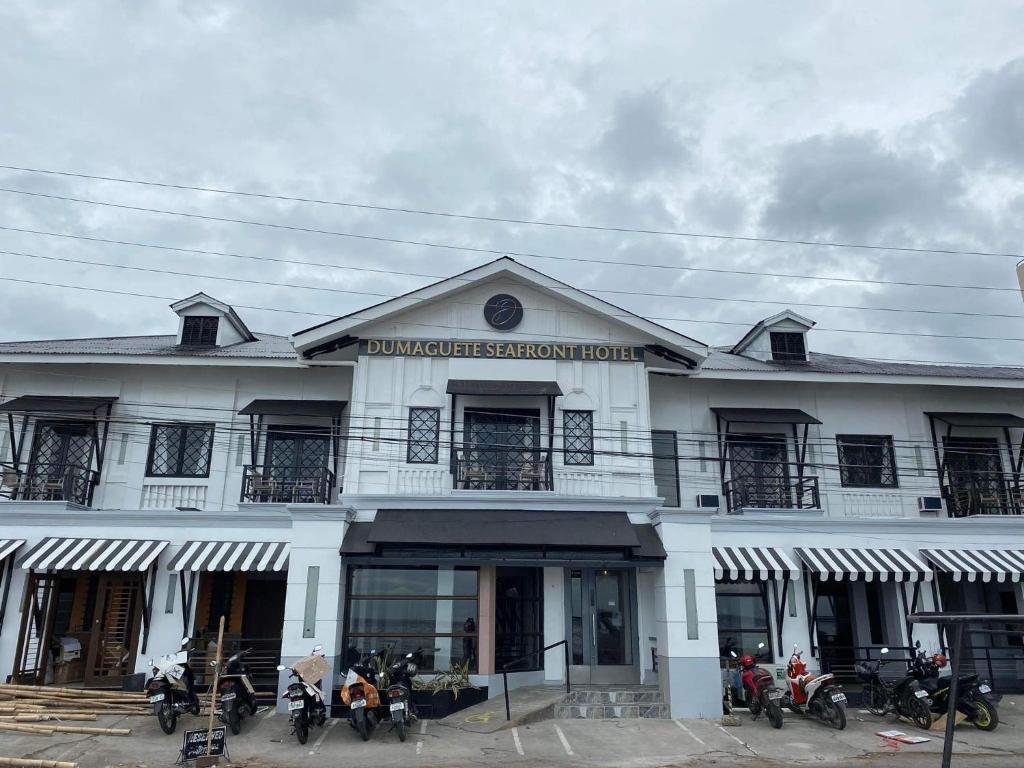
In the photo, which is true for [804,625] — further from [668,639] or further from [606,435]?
[606,435]

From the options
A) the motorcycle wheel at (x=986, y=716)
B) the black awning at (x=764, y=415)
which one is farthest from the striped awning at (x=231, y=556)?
the motorcycle wheel at (x=986, y=716)

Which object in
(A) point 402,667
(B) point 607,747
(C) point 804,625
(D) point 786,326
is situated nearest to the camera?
(B) point 607,747

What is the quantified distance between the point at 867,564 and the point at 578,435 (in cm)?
687

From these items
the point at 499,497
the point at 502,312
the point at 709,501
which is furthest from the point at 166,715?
the point at 709,501

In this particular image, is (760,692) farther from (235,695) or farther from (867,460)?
(235,695)

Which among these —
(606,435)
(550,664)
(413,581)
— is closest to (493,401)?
(606,435)

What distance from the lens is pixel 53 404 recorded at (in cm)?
1773

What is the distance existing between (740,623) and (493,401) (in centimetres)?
760

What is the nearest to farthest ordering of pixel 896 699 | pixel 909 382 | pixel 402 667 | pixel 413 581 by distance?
pixel 402 667, pixel 896 699, pixel 413 581, pixel 909 382

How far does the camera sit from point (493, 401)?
57.0 ft

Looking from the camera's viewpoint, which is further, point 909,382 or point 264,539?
point 909,382

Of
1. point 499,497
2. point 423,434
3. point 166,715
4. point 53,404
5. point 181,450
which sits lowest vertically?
point 166,715

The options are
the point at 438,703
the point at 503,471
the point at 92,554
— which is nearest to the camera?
the point at 438,703

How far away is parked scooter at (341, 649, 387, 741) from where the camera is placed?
469 inches
